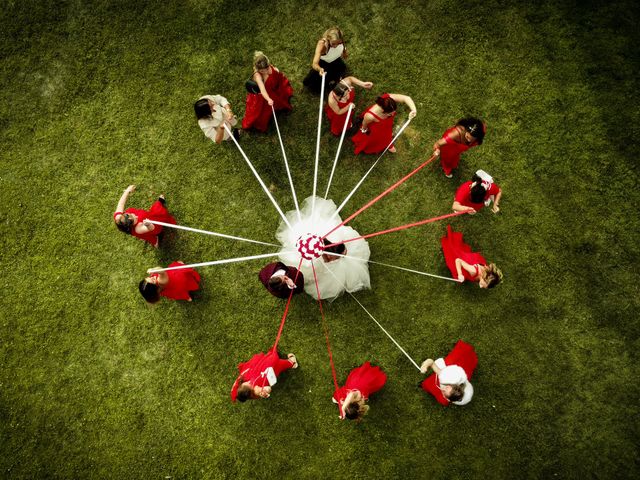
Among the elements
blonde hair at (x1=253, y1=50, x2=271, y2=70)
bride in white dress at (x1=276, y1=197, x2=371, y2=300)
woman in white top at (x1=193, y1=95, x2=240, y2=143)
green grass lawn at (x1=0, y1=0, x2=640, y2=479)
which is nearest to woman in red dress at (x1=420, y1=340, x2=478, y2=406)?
green grass lawn at (x1=0, y1=0, x2=640, y2=479)

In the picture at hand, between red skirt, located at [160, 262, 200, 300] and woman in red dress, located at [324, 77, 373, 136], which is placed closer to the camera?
woman in red dress, located at [324, 77, 373, 136]

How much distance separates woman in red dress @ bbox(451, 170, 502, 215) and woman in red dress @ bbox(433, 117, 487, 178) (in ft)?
1.20

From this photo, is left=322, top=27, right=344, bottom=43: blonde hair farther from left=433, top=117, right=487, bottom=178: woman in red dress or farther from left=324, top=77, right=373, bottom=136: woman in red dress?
left=433, top=117, right=487, bottom=178: woman in red dress

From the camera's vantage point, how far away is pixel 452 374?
15.0 ft

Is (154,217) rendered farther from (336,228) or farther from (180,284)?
(336,228)

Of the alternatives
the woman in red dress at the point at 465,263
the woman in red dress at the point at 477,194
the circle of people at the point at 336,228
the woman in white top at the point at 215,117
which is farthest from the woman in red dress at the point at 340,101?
the woman in red dress at the point at 465,263

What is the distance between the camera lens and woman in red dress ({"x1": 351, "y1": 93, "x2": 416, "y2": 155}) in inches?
185

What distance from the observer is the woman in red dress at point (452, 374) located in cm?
454

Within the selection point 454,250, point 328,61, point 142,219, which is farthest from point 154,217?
point 454,250

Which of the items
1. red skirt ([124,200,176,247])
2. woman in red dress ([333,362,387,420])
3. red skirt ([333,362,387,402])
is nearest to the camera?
woman in red dress ([333,362,387,420])

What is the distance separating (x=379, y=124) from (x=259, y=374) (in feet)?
11.6

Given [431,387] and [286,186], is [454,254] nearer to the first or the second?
[431,387]

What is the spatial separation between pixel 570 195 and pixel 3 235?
27.2ft

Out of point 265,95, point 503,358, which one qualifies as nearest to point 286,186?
point 265,95
